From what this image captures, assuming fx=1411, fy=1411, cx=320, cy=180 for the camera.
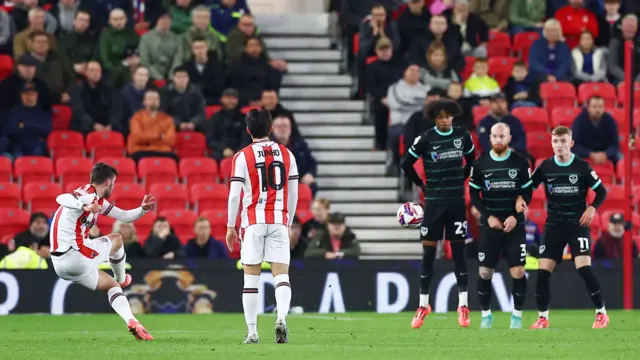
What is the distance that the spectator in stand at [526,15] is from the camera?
78.5 ft

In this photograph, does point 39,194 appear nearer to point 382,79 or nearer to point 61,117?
point 61,117

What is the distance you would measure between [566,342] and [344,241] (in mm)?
7274

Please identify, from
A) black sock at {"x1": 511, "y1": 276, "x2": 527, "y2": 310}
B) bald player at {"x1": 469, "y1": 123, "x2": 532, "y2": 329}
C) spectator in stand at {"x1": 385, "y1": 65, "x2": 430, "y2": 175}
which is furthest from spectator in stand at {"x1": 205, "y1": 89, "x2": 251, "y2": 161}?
black sock at {"x1": 511, "y1": 276, "x2": 527, "y2": 310}

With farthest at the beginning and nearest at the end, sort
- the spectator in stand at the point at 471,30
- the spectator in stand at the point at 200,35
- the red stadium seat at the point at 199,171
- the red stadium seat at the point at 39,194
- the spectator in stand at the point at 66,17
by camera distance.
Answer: the spectator in stand at the point at 471,30
the spectator in stand at the point at 66,17
the spectator in stand at the point at 200,35
the red stadium seat at the point at 199,171
the red stadium seat at the point at 39,194

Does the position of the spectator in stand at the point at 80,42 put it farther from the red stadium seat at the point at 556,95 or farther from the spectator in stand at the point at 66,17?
the red stadium seat at the point at 556,95

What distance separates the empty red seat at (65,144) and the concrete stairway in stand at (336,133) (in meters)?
3.62

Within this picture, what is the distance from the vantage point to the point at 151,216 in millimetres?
19391

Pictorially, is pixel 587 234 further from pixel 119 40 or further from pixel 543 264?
pixel 119 40

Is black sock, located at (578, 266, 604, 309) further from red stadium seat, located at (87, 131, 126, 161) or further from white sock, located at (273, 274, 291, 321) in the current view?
red stadium seat, located at (87, 131, 126, 161)

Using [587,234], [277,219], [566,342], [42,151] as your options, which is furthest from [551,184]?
[42,151]

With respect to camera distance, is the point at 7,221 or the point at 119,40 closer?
the point at 7,221

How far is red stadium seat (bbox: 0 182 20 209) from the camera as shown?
19172 mm

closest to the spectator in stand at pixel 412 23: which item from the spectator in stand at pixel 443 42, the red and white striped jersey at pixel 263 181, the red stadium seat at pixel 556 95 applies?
the spectator in stand at pixel 443 42

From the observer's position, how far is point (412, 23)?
22.6m
